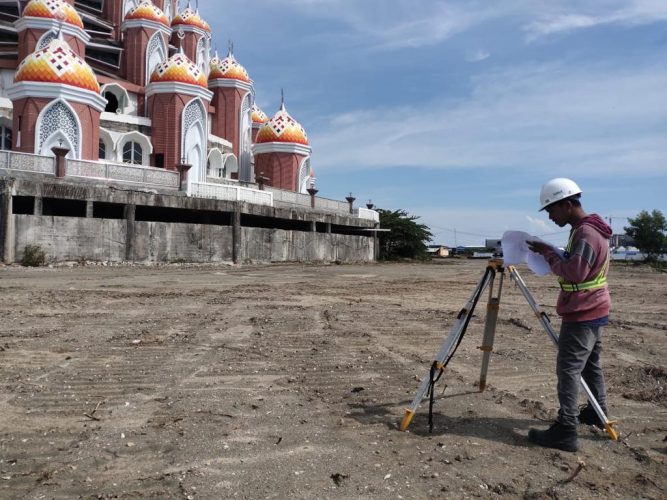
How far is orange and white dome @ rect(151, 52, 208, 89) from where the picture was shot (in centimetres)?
2742

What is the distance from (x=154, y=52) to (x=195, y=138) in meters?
8.03

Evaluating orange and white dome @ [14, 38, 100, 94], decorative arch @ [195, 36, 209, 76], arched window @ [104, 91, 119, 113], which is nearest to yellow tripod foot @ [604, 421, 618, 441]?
orange and white dome @ [14, 38, 100, 94]

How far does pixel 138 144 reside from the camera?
27.8 m

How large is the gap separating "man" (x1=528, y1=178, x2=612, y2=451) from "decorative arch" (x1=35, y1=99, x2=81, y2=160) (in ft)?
74.4

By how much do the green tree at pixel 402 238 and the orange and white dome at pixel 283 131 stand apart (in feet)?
25.7

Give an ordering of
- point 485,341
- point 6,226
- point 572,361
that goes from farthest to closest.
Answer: point 6,226
point 485,341
point 572,361

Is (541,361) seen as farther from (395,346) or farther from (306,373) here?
(306,373)

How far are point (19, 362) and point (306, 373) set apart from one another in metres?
2.77

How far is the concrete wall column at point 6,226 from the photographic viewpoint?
1638 cm

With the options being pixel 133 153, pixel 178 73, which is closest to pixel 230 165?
pixel 133 153

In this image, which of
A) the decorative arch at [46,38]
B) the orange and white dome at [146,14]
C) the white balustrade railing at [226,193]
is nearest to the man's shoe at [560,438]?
the white balustrade railing at [226,193]

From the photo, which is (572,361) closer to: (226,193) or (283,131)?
(226,193)

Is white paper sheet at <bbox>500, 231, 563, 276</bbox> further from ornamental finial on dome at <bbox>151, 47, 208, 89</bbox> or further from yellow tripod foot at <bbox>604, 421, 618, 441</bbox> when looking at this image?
ornamental finial on dome at <bbox>151, 47, 208, 89</bbox>

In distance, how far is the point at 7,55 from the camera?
91.8 feet
